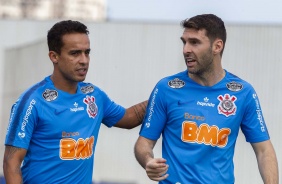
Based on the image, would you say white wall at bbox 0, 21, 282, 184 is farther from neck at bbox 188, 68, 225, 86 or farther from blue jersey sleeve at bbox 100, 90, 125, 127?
neck at bbox 188, 68, 225, 86

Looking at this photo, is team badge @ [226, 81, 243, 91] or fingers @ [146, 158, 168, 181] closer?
fingers @ [146, 158, 168, 181]

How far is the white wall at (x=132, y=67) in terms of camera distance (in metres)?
23.9

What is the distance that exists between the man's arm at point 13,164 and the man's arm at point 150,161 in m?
0.88

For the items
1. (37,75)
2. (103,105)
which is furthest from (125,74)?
(103,105)

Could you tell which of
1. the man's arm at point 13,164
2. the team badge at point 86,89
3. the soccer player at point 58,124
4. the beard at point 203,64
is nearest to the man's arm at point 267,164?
the beard at point 203,64

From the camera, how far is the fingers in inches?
234

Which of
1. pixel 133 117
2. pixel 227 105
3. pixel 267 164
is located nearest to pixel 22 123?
pixel 133 117

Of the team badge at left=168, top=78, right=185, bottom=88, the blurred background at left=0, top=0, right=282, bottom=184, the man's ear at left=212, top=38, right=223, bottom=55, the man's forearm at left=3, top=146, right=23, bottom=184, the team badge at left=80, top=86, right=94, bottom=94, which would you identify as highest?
the man's ear at left=212, top=38, right=223, bottom=55

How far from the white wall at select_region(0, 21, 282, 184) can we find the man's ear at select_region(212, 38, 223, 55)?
16859mm

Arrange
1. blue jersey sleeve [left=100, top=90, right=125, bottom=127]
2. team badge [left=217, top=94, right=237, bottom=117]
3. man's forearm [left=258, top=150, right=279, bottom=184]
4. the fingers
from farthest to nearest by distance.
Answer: blue jersey sleeve [left=100, top=90, right=125, bottom=127], team badge [left=217, top=94, right=237, bottom=117], man's forearm [left=258, top=150, right=279, bottom=184], the fingers

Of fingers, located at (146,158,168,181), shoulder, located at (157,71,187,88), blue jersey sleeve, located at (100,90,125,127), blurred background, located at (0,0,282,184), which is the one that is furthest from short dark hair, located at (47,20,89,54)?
blurred background, located at (0,0,282,184)

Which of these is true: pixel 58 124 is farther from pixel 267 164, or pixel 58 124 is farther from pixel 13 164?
→ pixel 267 164

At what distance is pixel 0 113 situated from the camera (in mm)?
25594

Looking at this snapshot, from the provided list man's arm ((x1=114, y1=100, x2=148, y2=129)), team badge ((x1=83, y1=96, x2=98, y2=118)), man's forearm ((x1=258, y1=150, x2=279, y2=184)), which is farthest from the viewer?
man's arm ((x1=114, y1=100, x2=148, y2=129))
